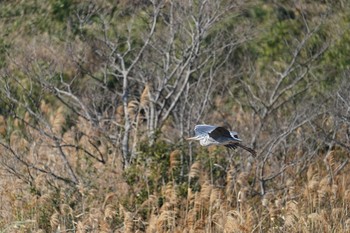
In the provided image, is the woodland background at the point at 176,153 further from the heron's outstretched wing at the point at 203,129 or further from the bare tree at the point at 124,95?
the heron's outstretched wing at the point at 203,129

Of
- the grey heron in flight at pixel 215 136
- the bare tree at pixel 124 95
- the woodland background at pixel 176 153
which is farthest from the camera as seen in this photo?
the bare tree at pixel 124 95

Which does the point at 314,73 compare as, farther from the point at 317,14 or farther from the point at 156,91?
the point at 156,91

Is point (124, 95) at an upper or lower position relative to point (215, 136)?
lower

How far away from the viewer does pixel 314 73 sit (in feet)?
46.9

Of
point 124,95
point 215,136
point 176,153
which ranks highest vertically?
point 215,136

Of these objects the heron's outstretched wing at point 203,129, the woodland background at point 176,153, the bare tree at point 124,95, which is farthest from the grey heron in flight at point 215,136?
the bare tree at point 124,95

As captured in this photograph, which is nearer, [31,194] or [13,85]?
[31,194]

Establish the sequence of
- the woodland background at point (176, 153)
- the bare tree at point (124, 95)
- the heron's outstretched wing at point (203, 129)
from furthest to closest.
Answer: the bare tree at point (124, 95)
the woodland background at point (176, 153)
the heron's outstretched wing at point (203, 129)

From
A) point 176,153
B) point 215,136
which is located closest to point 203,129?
point 215,136

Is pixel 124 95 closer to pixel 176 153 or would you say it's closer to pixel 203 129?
pixel 176 153

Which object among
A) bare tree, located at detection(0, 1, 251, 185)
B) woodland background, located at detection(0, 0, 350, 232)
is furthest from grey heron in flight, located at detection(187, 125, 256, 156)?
bare tree, located at detection(0, 1, 251, 185)

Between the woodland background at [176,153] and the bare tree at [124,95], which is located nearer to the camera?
the woodland background at [176,153]

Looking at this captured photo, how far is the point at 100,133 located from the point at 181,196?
63.4 inches

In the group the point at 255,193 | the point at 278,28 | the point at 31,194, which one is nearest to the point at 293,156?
the point at 255,193
